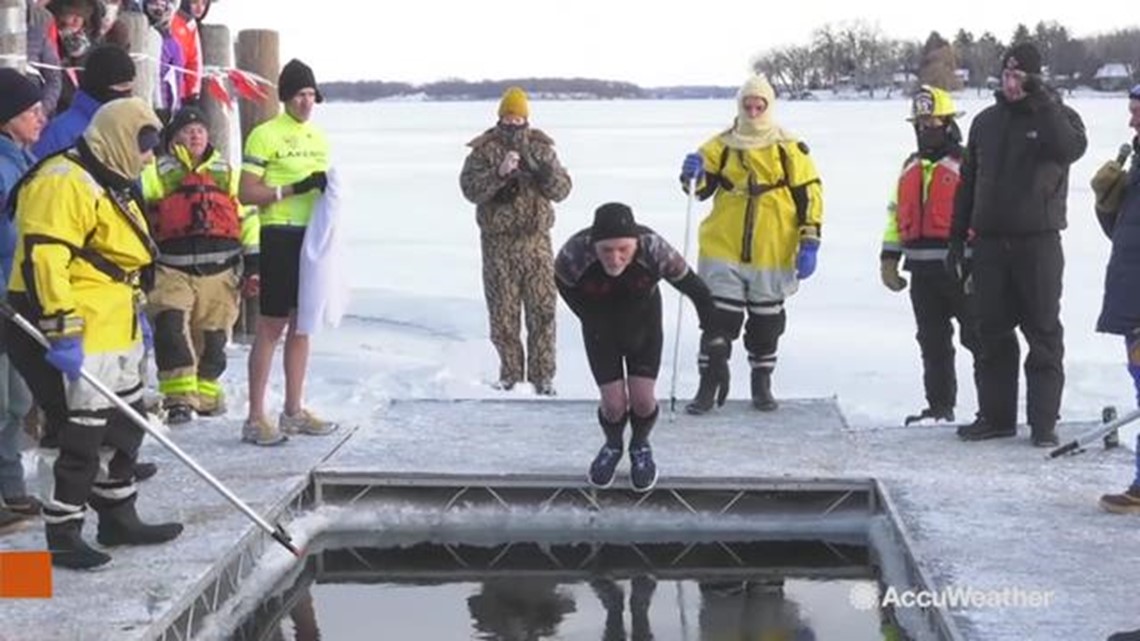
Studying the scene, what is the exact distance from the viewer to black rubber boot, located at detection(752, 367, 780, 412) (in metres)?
6.99

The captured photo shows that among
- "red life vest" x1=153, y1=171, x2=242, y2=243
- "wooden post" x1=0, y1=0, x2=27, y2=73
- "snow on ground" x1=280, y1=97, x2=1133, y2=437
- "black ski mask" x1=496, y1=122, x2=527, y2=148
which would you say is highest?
"wooden post" x1=0, y1=0, x2=27, y2=73

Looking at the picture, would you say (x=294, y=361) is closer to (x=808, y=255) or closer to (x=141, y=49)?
(x=141, y=49)

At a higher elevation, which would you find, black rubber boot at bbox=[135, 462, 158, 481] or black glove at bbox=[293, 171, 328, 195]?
black glove at bbox=[293, 171, 328, 195]

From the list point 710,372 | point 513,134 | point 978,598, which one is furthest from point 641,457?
point 513,134

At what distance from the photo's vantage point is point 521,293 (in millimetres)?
8000

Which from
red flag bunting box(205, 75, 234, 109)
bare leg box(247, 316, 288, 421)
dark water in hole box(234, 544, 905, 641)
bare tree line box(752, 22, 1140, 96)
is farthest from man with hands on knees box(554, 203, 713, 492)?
bare tree line box(752, 22, 1140, 96)

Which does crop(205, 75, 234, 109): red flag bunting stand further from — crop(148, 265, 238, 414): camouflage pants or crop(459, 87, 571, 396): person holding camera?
crop(148, 265, 238, 414): camouflage pants

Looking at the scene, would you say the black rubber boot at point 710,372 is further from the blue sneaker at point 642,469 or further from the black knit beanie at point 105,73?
the black knit beanie at point 105,73

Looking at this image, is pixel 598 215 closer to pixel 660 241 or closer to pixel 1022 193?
pixel 660 241

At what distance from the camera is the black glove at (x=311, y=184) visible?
239 inches

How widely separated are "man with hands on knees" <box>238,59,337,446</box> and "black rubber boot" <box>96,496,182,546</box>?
53.3 inches

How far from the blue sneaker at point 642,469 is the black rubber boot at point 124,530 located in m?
1.73

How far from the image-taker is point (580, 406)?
281 inches

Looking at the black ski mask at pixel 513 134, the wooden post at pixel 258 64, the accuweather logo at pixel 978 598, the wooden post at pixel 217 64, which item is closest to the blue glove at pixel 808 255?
the black ski mask at pixel 513 134
